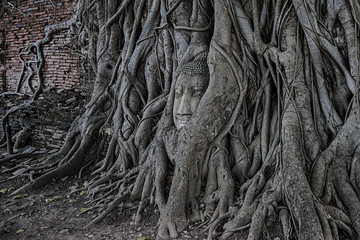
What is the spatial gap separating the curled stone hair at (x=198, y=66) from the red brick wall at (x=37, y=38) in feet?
10.4

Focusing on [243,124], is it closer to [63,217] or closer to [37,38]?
[63,217]

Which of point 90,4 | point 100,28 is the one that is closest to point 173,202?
point 100,28

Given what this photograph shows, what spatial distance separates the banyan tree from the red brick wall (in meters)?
2.58

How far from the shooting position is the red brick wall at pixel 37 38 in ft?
20.2

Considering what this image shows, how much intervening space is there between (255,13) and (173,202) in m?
2.07

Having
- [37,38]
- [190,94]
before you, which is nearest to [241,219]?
[190,94]

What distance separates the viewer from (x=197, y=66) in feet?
10.5

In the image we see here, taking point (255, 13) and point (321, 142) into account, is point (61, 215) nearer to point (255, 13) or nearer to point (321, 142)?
point (321, 142)

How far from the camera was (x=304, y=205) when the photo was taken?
87.1 inches

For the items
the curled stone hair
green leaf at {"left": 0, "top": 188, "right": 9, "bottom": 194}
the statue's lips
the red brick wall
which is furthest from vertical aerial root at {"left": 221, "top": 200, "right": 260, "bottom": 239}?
the red brick wall

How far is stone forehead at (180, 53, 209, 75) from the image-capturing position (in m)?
3.16

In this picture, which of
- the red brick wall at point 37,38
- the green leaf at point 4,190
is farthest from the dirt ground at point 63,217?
the red brick wall at point 37,38

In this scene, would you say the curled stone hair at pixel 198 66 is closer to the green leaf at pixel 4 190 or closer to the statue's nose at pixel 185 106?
the statue's nose at pixel 185 106

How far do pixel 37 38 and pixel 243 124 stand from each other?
5.55 meters
